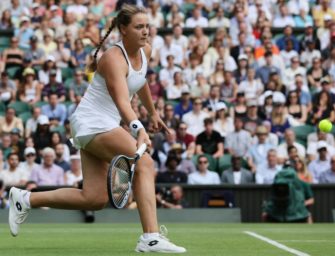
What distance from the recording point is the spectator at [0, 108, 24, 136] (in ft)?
59.8

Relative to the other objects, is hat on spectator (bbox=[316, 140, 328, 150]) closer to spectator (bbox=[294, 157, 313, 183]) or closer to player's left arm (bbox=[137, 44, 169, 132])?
spectator (bbox=[294, 157, 313, 183])

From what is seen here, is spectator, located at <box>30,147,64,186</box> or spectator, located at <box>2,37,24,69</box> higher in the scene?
spectator, located at <box>2,37,24,69</box>

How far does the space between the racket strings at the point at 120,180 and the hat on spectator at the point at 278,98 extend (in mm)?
11614

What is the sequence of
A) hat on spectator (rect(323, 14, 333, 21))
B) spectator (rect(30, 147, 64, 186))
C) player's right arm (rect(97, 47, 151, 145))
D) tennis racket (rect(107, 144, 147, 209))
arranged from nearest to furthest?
1. tennis racket (rect(107, 144, 147, 209))
2. player's right arm (rect(97, 47, 151, 145))
3. spectator (rect(30, 147, 64, 186))
4. hat on spectator (rect(323, 14, 333, 21))

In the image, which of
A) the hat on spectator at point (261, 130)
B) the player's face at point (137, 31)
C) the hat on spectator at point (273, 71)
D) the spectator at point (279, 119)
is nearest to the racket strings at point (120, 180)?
the player's face at point (137, 31)

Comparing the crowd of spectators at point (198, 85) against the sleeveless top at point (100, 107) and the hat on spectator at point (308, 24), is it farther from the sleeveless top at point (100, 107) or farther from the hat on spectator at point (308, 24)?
the sleeveless top at point (100, 107)

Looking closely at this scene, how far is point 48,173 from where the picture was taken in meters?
16.8

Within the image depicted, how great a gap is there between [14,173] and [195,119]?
357cm

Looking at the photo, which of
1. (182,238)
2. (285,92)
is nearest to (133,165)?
(182,238)

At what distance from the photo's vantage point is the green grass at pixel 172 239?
27.0 feet

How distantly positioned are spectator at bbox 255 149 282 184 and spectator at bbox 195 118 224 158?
854mm

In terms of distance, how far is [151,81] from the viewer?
1942cm

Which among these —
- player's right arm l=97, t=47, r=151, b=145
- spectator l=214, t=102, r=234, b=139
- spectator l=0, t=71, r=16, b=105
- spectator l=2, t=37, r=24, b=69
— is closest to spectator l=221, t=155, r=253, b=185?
spectator l=214, t=102, r=234, b=139

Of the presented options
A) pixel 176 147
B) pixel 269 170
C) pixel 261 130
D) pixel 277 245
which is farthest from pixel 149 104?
pixel 261 130
